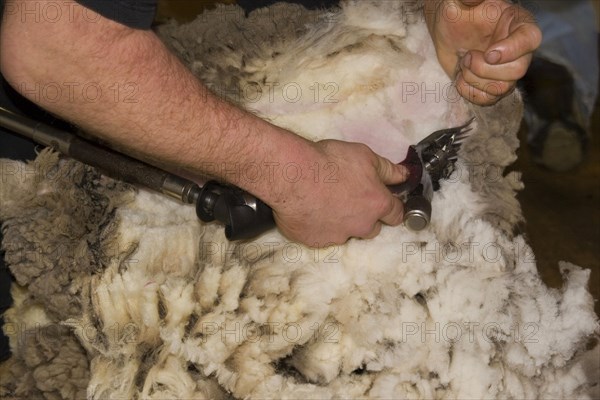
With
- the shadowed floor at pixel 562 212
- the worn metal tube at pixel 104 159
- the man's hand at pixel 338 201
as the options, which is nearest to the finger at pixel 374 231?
the man's hand at pixel 338 201

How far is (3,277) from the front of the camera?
Result: 4.21 feet

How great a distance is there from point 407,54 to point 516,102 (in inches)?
9.6

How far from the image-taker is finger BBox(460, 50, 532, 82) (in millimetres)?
1230

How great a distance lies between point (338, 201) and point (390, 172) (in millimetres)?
137

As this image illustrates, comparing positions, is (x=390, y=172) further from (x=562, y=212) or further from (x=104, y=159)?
(x=562, y=212)

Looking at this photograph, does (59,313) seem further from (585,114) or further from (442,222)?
(585,114)

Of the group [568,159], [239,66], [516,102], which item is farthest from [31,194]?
[568,159]

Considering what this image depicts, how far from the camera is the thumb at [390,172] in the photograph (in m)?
1.21

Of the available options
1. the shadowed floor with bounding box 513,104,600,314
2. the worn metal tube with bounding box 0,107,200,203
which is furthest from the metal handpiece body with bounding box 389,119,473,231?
the shadowed floor with bounding box 513,104,600,314

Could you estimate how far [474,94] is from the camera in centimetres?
130

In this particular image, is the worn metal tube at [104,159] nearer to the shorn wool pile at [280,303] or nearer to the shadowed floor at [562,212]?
the shorn wool pile at [280,303]

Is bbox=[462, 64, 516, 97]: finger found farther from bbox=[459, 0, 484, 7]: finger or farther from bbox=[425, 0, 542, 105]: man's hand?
bbox=[459, 0, 484, 7]: finger

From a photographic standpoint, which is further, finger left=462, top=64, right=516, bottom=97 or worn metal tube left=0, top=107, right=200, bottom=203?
finger left=462, top=64, right=516, bottom=97

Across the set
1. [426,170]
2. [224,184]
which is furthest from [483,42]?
[224,184]
